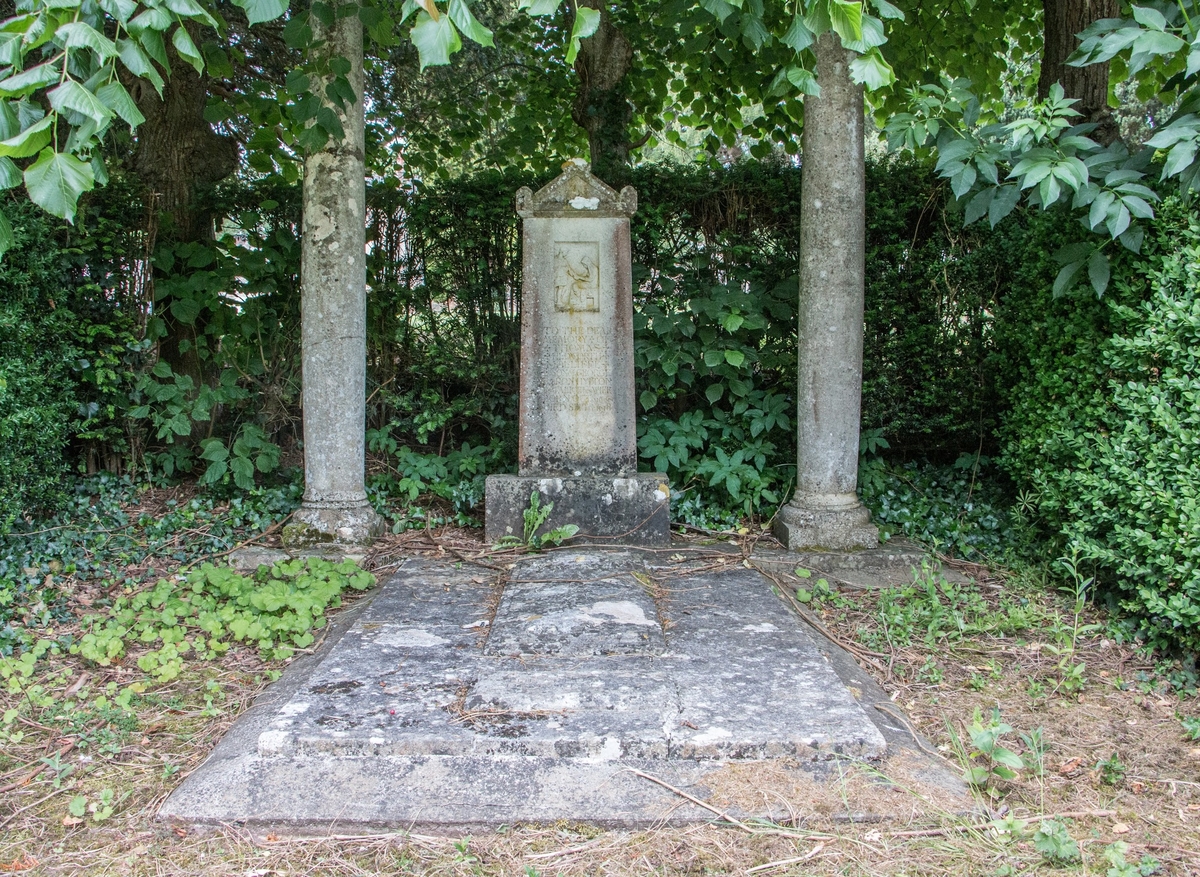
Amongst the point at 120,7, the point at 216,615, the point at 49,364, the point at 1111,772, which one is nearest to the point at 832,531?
the point at 1111,772

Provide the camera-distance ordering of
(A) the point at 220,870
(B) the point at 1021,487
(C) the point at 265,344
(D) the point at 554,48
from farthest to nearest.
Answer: (D) the point at 554,48 → (C) the point at 265,344 → (B) the point at 1021,487 → (A) the point at 220,870

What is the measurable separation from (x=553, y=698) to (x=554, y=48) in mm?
7071

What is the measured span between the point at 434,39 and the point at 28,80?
1284mm

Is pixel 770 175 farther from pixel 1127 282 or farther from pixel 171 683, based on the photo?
pixel 171 683

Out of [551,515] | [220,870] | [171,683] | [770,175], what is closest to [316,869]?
[220,870]

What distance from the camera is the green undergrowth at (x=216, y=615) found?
3.56 metres

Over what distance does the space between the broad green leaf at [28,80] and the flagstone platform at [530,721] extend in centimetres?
206

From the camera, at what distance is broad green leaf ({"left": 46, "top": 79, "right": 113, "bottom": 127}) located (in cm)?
251

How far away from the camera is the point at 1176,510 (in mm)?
3455

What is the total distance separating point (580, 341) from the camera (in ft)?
16.3

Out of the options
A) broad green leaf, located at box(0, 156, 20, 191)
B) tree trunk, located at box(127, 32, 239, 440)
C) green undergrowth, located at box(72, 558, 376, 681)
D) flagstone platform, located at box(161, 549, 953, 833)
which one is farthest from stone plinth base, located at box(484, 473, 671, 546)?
broad green leaf, located at box(0, 156, 20, 191)

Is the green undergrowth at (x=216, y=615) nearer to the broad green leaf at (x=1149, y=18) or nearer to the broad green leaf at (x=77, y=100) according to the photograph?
the broad green leaf at (x=77, y=100)

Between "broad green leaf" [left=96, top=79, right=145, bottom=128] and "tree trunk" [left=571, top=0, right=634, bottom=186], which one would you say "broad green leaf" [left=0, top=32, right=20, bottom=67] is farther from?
"tree trunk" [left=571, top=0, right=634, bottom=186]

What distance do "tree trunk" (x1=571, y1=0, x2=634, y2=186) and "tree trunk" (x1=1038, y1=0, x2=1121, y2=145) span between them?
2.98 m
